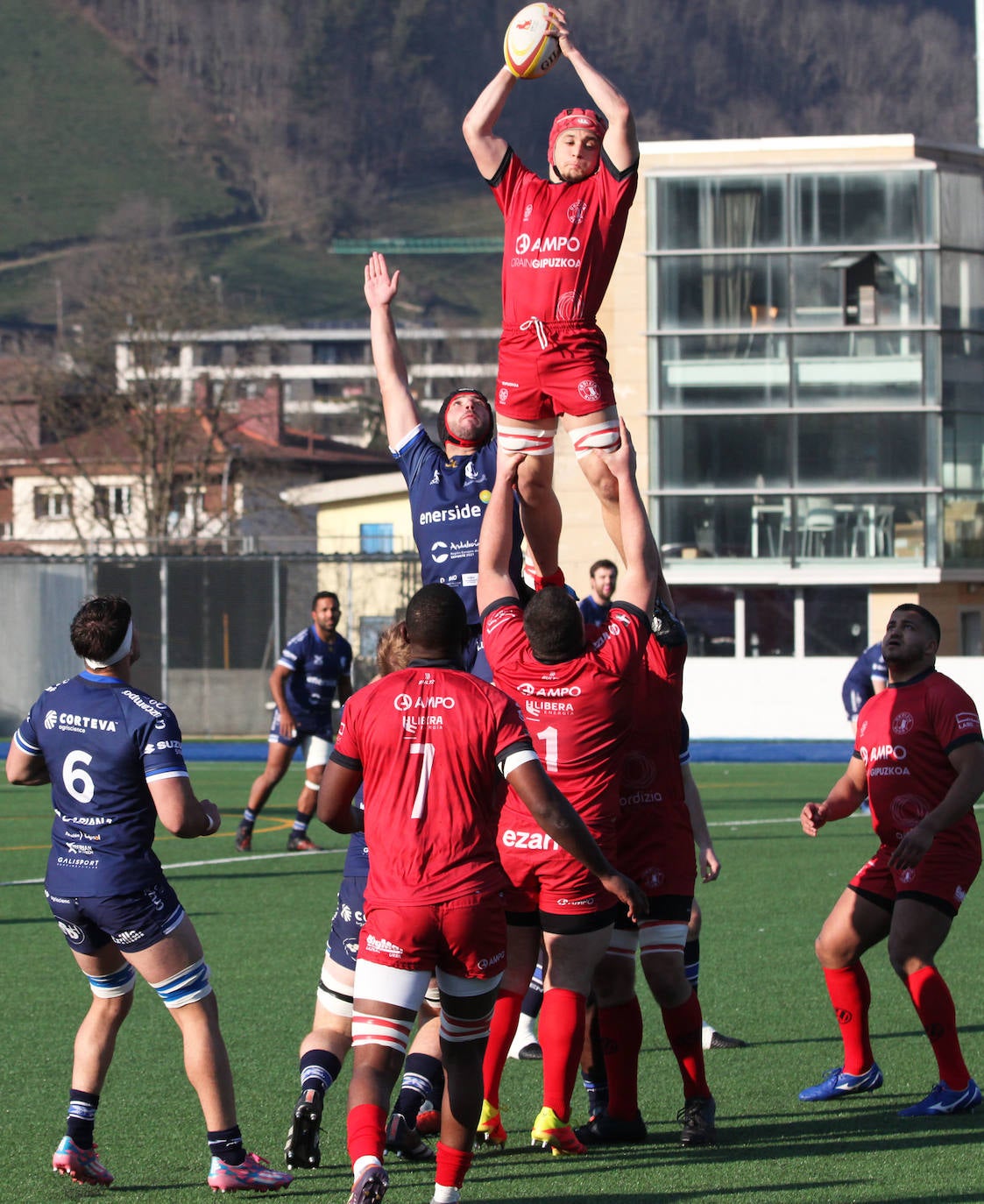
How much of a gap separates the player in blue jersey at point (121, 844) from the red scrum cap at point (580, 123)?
106 inches

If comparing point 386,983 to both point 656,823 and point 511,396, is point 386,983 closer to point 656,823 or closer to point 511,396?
point 656,823

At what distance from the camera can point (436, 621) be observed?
18.4ft

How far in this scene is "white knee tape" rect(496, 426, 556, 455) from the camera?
6.98 m

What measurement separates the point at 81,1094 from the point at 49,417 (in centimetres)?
4804

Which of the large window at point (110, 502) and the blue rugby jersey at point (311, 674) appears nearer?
the blue rugby jersey at point (311, 674)

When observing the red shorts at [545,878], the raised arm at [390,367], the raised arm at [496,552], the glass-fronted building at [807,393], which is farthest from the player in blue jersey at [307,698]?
the glass-fronted building at [807,393]

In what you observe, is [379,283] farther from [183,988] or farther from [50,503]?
[50,503]

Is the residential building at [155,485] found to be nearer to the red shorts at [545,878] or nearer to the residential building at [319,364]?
the residential building at [319,364]

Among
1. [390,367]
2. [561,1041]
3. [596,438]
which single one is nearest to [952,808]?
[561,1041]

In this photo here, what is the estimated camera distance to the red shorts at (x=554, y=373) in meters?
6.87

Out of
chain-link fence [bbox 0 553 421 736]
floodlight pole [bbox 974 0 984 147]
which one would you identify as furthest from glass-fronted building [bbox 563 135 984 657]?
chain-link fence [bbox 0 553 421 736]

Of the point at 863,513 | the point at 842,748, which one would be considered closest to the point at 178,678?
the point at 842,748

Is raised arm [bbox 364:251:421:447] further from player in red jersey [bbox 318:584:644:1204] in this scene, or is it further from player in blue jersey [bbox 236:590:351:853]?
player in blue jersey [bbox 236:590:351:853]

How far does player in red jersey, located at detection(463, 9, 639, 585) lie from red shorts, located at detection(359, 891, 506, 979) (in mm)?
2126
